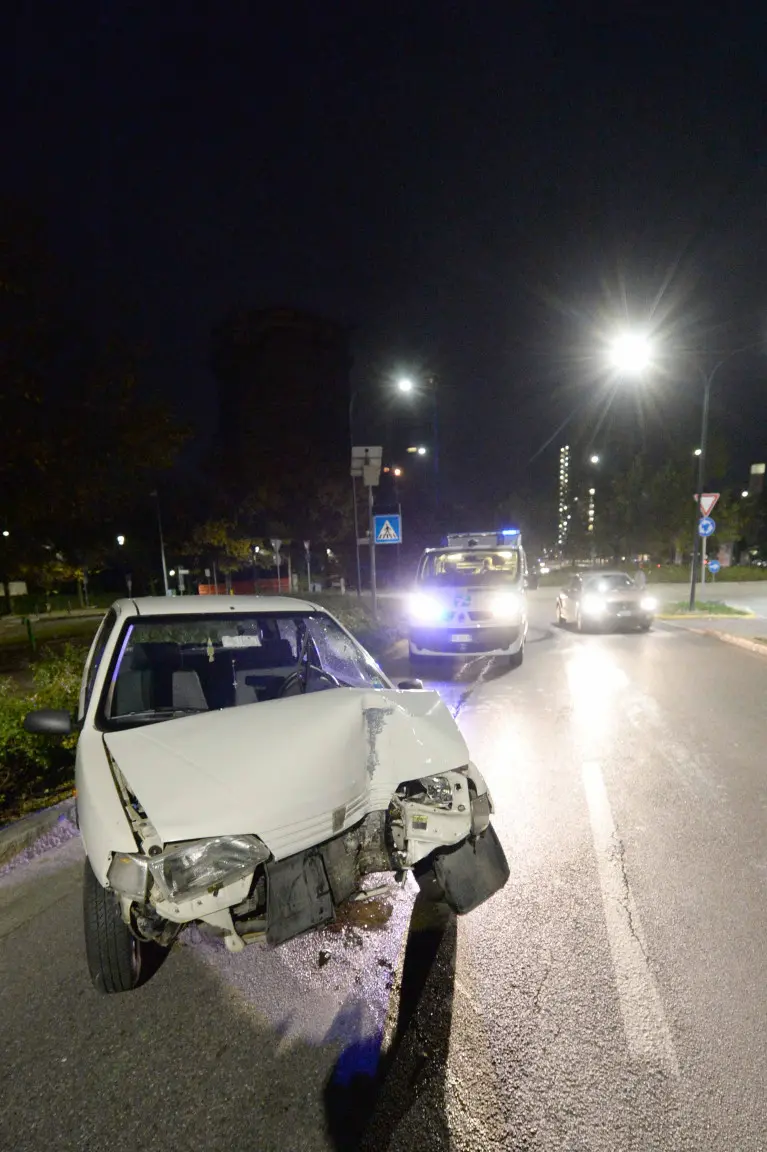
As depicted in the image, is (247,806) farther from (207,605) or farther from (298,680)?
(207,605)

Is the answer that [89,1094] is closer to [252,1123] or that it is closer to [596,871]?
[252,1123]

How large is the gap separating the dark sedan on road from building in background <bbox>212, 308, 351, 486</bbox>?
29.5 metres

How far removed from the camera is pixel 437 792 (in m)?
3.08

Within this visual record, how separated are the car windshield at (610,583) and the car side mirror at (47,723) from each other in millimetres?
14670

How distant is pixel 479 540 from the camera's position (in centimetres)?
1448

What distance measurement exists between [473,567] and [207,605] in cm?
957

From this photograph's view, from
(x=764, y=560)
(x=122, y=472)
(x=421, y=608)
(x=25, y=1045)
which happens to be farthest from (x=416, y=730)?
(x=764, y=560)

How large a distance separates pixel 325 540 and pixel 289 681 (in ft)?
127

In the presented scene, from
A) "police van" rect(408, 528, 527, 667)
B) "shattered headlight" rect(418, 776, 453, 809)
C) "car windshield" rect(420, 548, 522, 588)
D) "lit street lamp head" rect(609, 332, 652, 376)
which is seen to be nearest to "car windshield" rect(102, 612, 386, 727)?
"shattered headlight" rect(418, 776, 453, 809)

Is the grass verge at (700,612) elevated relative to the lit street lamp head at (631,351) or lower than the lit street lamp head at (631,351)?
lower

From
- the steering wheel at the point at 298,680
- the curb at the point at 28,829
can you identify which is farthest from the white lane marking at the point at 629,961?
the curb at the point at 28,829

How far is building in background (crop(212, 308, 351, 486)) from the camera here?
4724cm

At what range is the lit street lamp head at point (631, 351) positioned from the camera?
1502 cm

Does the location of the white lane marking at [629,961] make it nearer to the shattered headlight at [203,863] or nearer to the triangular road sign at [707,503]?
the shattered headlight at [203,863]
